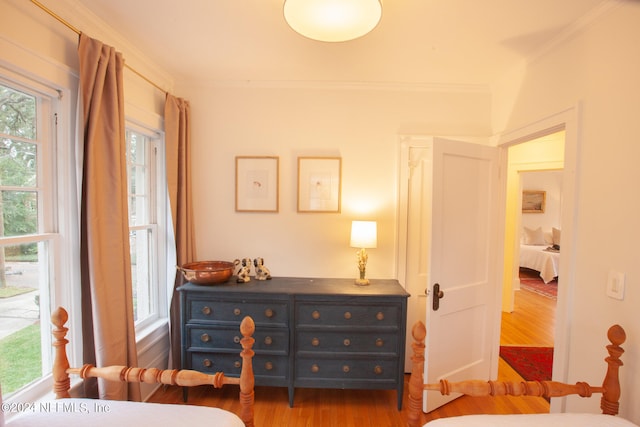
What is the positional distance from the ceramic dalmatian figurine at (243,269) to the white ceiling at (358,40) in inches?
63.6

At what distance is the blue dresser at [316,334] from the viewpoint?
203cm

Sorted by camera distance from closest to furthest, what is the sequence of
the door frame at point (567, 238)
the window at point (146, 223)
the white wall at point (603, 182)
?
the white wall at point (603, 182) → the door frame at point (567, 238) → the window at point (146, 223)

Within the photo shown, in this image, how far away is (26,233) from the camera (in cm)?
139

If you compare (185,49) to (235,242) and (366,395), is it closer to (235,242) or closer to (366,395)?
(235,242)

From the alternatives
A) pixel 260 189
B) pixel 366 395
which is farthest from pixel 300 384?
pixel 260 189

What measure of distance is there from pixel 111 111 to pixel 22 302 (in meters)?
1.12

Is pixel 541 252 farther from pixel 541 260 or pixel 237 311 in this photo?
pixel 237 311

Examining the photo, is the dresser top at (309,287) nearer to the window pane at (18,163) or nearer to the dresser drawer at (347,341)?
the dresser drawer at (347,341)

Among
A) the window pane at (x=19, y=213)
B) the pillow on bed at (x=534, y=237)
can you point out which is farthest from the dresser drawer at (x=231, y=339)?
the pillow on bed at (x=534, y=237)

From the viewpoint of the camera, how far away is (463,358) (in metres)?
2.17

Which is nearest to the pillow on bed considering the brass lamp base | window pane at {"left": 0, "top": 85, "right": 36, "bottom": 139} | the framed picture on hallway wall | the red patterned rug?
the red patterned rug

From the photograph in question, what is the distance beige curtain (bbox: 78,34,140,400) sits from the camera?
4.93 feet

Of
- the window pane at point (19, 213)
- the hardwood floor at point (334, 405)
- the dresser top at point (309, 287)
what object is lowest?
the hardwood floor at point (334, 405)

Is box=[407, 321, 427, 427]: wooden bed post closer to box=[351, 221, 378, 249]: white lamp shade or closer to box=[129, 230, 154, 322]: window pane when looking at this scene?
box=[351, 221, 378, 249]: white lamp shade
